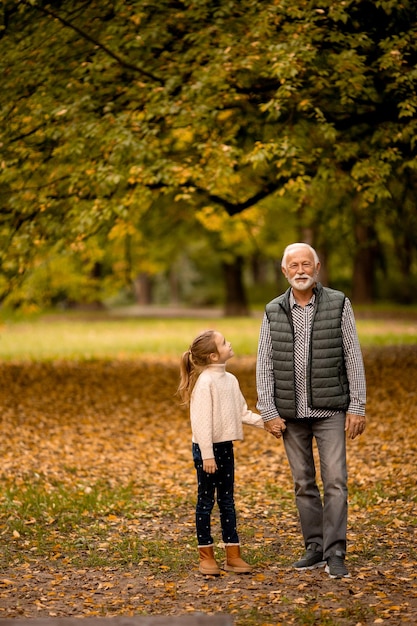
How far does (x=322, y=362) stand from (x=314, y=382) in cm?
13

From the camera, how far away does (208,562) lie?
568 cm

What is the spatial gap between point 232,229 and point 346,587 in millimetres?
25570

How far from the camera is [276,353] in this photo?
222 inches

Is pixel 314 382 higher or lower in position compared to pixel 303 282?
lower

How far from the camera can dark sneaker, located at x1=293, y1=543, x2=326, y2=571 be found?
18.9ft

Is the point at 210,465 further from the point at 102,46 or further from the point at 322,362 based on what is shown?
the point at 102,46

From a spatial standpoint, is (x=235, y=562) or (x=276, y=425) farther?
(x=235, y=562)

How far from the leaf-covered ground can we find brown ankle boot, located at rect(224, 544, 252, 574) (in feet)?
0.21

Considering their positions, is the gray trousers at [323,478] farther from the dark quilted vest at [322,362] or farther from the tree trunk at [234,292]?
the tree trunk at [234,292]

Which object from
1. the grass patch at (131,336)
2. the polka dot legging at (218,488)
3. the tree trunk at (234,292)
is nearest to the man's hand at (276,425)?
the polka dot legging at (218,488)

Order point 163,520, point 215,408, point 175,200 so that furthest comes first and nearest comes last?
point 175,200
point 163,520
point 215,408

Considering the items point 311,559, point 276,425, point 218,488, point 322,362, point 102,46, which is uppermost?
point 102,46

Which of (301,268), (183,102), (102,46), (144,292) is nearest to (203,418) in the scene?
(301,268)

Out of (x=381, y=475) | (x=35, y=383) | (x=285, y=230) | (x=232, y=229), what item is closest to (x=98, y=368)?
(x=35, y=383)
